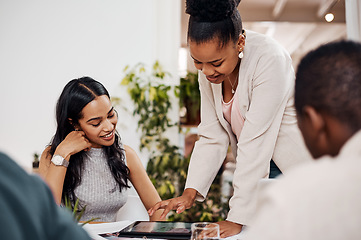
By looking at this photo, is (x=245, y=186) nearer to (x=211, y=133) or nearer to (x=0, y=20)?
(x=211, y=133)

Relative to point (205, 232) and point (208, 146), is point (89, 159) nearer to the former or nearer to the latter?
point (208, 146)

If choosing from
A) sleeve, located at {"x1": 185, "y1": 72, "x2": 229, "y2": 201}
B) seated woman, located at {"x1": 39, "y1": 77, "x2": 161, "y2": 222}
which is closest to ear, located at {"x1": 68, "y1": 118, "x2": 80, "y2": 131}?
seated woman, located at {"x1": 39, "y1": 77, "x2": 161, "y2": 222}

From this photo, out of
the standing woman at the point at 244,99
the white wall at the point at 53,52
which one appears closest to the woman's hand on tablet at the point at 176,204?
the standing woman at the point at 244,99

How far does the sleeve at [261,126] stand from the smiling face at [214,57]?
0.13 m

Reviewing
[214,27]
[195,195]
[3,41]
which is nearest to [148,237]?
[195,195]

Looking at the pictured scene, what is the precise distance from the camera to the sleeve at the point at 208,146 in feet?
5.27

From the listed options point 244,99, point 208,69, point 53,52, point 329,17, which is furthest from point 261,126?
point 53,52

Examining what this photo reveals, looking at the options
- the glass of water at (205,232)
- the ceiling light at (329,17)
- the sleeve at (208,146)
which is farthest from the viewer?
the ceiling light at (329,17)

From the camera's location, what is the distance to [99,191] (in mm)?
1895

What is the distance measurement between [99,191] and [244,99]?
2.81 feet

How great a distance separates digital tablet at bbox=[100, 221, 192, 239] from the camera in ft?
4.00

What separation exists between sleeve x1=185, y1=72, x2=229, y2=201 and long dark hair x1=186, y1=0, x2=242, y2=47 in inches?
12.7

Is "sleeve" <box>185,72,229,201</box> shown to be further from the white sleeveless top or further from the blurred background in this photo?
the blurred background

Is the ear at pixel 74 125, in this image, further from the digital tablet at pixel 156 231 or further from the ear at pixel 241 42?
the ear at pixel 241 42
